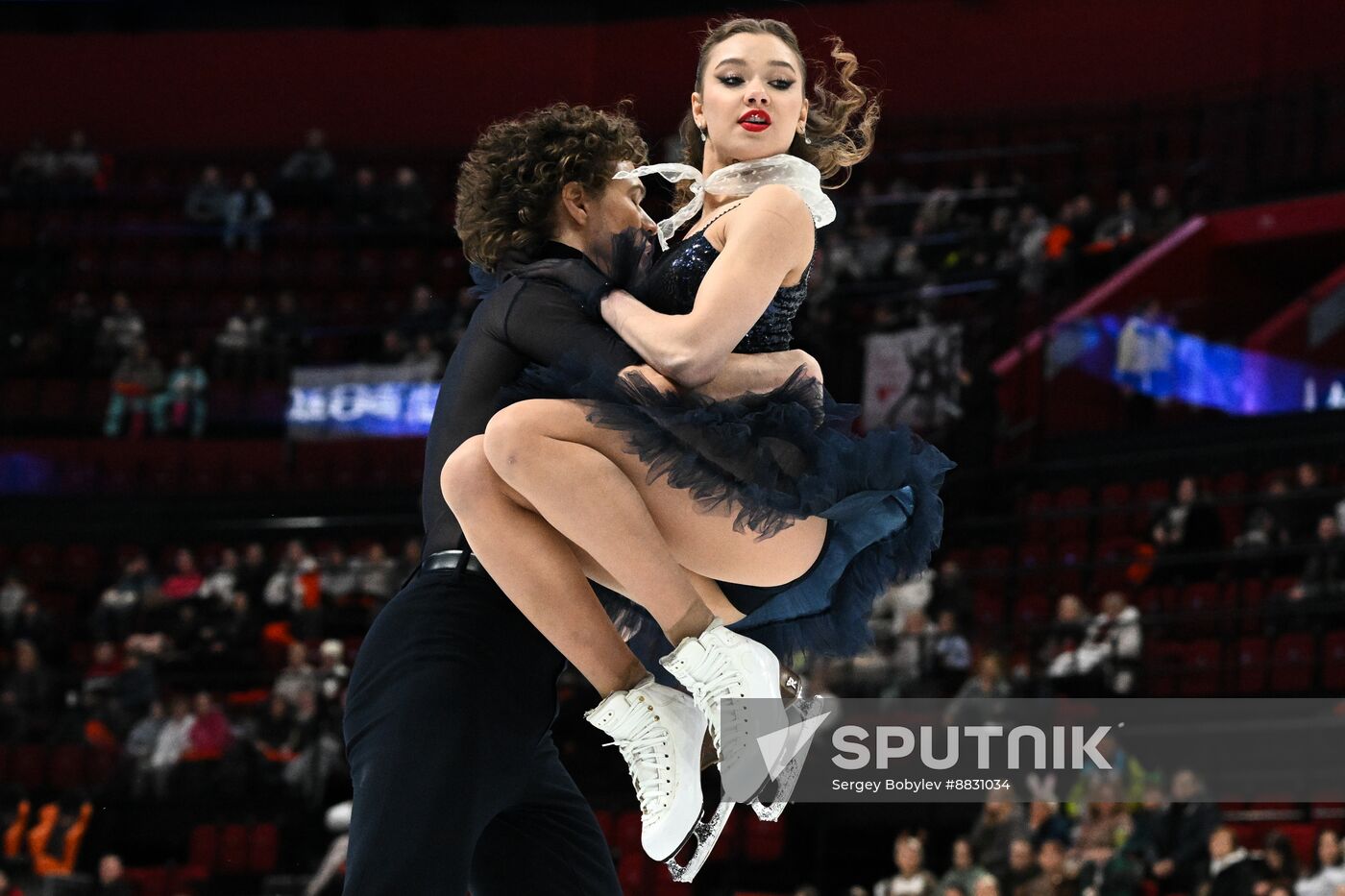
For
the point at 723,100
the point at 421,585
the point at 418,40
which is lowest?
the point at 421,585

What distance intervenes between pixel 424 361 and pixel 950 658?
5.41 metres

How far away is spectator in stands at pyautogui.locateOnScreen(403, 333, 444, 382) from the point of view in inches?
498

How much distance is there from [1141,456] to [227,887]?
19.6ft

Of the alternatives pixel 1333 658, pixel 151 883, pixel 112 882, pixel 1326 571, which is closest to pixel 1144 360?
pixel 1326 571

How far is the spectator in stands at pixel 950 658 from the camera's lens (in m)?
8.69

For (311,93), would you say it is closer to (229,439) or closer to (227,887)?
(229,439)

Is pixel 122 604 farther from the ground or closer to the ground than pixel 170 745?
farther from the ground

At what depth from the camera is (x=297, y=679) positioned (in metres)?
9.87

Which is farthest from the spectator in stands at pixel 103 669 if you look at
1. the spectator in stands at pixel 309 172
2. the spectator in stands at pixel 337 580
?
the spectator in stands at pixel 309 172

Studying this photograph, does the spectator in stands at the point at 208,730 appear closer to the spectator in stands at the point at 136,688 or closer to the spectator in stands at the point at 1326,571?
the spectator in stands at the point at 136,688

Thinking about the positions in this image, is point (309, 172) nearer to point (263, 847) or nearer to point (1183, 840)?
point (263, 847)

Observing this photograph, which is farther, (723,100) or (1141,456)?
(1141,456)

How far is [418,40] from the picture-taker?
1717 cm

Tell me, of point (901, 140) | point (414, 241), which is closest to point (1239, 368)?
point (901, 140)
